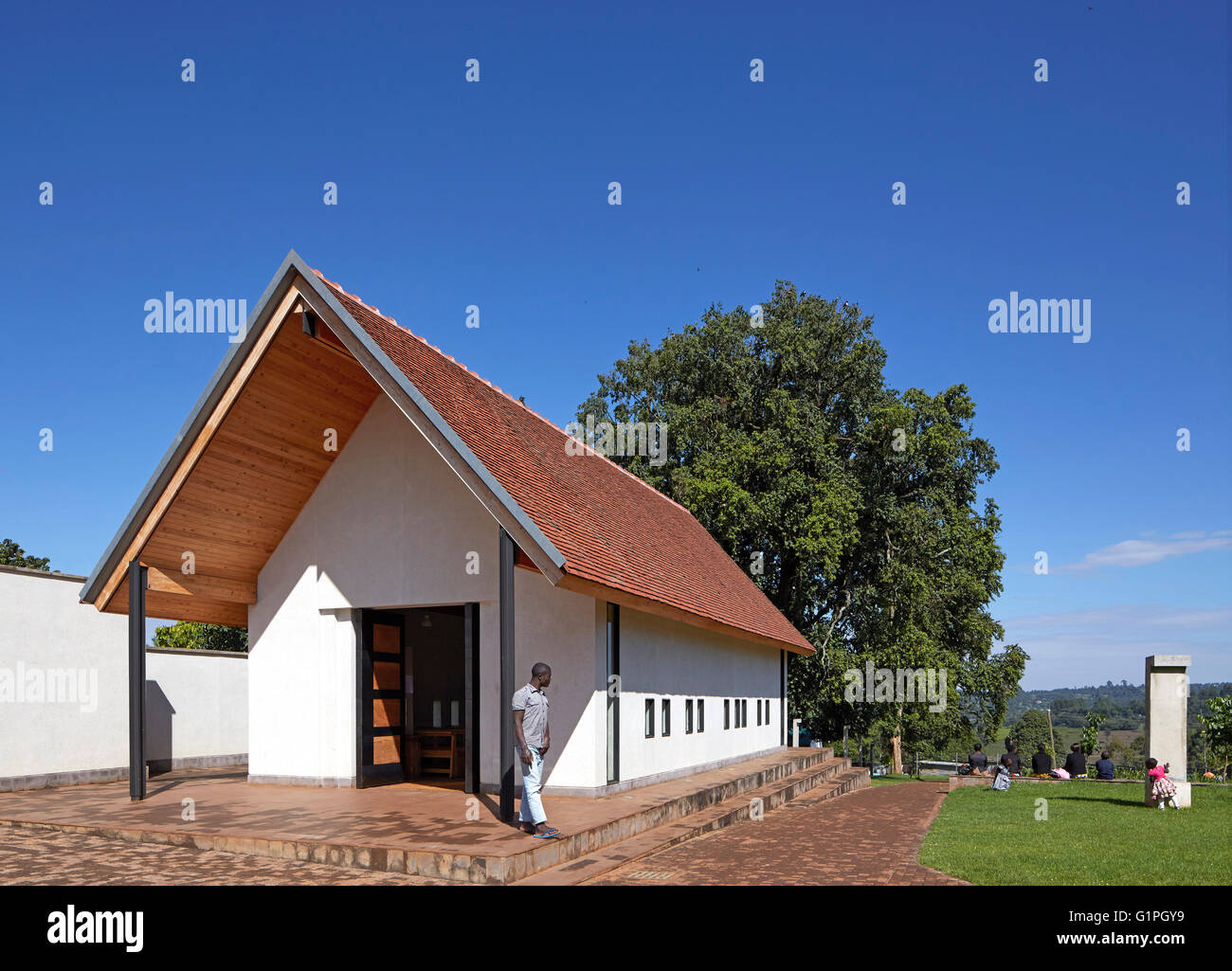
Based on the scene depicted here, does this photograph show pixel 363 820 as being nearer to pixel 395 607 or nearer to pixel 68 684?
pixel 395 607

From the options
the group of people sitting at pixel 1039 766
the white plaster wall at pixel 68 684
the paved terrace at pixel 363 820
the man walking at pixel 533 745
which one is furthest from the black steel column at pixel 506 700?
the group of people sitting at pixel 1039 766

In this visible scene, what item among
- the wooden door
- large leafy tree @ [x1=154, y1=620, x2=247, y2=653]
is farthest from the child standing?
large leafy tree @ [x1=154, y1=620, x2=247, y2=653]

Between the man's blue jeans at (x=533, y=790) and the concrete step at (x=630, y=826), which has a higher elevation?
the man's blue jeans at (x=533, y=790)

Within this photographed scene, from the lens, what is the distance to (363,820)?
11.3 metres

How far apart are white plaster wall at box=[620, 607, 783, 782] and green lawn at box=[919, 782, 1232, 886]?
437 centimetres

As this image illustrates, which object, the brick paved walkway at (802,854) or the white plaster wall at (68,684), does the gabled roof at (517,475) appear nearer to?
the brick paved walkway at (802,854)

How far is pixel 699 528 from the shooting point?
28547 mm

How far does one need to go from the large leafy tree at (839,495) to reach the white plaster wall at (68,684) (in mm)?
18310

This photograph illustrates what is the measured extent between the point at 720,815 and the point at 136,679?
8178 millimetres

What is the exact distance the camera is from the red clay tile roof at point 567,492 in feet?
40.5

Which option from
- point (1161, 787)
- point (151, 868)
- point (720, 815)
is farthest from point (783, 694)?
point (151, 868)

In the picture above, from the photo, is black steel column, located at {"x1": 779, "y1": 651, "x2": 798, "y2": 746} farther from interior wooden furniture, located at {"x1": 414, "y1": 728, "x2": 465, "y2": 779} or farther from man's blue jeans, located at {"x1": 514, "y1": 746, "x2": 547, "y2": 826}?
man's blue jeans, located at {"x1": 514, "y1": 746, "x2": 547, "y2": 826}
